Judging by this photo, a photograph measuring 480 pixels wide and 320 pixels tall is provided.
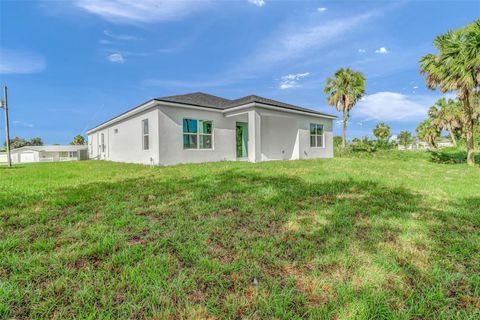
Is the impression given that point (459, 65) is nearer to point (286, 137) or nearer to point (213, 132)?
point (286, 137)

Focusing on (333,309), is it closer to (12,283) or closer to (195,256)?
(195,256)

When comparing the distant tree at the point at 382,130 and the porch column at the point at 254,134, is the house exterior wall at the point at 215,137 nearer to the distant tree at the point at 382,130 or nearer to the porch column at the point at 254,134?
the porch column at the point at 254,134

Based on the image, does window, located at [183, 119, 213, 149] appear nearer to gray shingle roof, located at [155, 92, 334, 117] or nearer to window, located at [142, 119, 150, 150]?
gray shingle roof, located at [155, 92, 334, 117]

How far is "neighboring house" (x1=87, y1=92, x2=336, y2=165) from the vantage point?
1088 cm

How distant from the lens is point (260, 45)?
13.7 m

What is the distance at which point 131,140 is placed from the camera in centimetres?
1365

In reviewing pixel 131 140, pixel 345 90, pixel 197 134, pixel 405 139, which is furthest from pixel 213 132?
pixel 405 139

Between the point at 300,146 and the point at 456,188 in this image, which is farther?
the point at 300,146

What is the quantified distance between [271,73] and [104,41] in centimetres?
1386

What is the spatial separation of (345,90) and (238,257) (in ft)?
76.5

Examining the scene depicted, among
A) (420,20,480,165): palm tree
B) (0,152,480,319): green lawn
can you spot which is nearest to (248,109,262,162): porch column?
(0,152,480,319): green lawn

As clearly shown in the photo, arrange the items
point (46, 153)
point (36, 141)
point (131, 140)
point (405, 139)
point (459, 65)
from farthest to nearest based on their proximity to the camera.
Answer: point (36, 141) < point (405, 139) < point (46, 153) < point (131, 140) < point (459, 65)

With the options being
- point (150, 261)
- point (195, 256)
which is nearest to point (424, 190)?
point (195, 256)

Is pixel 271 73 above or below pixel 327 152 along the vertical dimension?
above
